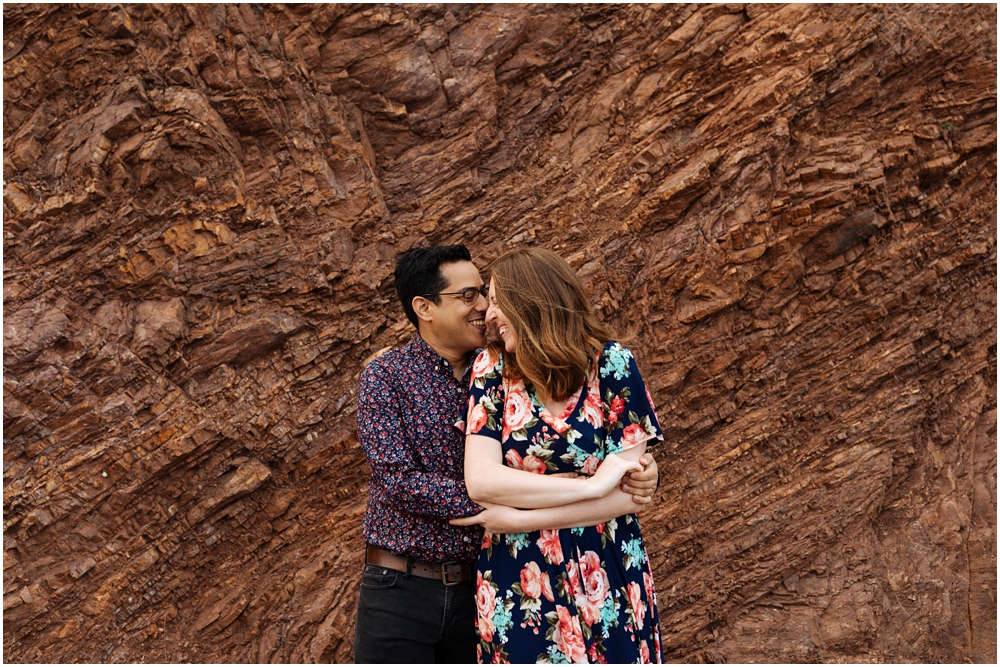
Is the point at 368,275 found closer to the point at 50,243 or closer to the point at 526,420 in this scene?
the point at 50,243

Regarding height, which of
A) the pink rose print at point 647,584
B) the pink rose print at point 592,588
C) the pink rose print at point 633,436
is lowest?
the pink rose print at point 647,584

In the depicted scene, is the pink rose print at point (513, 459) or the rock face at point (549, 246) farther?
the rock face at point (549, 246)

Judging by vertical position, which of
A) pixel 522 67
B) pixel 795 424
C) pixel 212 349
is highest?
pixel 522 67

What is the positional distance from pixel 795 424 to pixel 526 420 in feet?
11.5

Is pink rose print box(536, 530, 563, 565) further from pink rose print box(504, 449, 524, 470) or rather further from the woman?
pink rose print box(504, 449, 524, 470)

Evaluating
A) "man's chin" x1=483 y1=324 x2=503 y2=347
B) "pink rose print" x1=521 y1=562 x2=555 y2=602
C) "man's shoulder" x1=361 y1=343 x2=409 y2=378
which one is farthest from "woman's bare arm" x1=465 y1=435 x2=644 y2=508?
"man's shoulder" x1=361 y1=343 x2=409 y2=378

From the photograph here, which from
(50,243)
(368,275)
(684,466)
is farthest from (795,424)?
(50,243)

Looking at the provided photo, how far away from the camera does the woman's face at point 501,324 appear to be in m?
2.81

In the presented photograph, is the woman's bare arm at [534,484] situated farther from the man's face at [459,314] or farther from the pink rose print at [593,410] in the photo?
the man's face at [459,314]

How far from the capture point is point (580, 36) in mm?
5668

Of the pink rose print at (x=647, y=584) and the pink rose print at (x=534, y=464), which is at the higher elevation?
the pink rose print at (x=534, y=464)

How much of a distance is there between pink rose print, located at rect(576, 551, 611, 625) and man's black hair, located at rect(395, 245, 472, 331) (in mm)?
1221

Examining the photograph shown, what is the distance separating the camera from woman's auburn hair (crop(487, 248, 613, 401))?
2.72 meters

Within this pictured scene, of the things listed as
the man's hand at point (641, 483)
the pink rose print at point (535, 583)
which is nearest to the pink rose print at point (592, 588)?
the pink rose print at point (535, 583)
